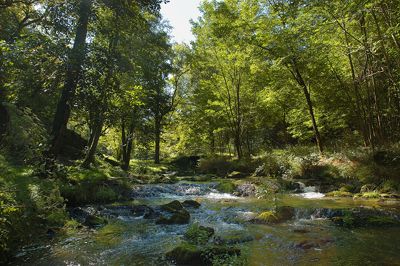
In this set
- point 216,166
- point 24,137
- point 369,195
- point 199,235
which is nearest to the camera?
point 199,235

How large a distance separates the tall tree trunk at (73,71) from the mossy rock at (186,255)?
5420mm

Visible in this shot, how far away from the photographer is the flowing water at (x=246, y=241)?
6285mm

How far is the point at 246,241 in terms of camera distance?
24.9 feet

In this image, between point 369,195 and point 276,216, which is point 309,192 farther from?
point 276,216

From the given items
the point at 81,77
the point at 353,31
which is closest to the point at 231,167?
the point at 353,31

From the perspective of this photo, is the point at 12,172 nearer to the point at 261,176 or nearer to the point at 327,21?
the point at 327,21

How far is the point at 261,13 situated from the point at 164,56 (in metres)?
12.5

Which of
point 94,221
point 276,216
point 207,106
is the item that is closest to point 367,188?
point 276,216

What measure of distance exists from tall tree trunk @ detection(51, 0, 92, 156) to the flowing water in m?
3.13

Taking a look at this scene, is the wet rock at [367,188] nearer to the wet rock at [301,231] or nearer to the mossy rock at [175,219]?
the wet rock at [301,231]

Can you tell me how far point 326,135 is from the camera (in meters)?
29.3

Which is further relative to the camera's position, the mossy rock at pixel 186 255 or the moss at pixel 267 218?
the moss at pixel 267 218

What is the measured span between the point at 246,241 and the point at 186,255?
1.97 metres

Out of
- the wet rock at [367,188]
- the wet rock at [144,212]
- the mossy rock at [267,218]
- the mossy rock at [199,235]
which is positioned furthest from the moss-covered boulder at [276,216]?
the wet rock at [367,188]
